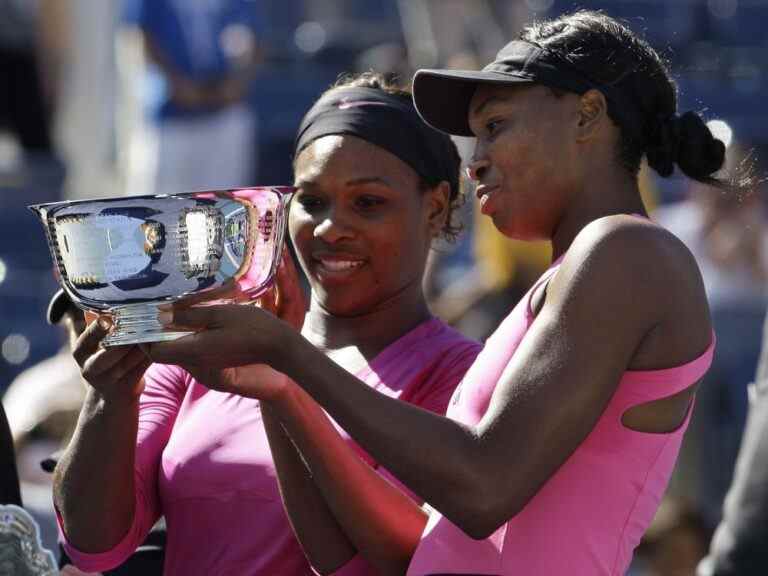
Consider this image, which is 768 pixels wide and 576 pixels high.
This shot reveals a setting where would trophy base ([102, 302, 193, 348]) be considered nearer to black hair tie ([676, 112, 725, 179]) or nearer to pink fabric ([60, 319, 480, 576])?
pink fabric ([60, 319, 480, 576])

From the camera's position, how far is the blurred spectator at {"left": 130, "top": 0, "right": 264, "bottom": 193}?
22.9 feet

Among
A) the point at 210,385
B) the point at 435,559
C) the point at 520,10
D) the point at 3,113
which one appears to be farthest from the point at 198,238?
the point at 3,113

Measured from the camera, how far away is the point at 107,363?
243 centimetres

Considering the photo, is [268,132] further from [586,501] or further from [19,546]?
[586,501]

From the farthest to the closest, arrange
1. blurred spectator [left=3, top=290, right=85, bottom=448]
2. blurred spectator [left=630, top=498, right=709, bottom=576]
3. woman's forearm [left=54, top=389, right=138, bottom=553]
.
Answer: blurred spectator [left=630, top=498, right=709, bottom=576]
blurred spectator [left=3, top=290, right=85, bottom=448]
woman's forearm [left=54, top=389, right=138, bottom=553]

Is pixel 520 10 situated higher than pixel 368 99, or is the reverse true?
pixel 368 99

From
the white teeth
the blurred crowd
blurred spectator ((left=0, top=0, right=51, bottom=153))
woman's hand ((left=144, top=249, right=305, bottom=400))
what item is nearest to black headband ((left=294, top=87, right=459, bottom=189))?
the white teeth

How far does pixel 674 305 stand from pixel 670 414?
7.5 inches

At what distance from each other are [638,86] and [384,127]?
63 cm

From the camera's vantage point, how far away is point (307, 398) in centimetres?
234

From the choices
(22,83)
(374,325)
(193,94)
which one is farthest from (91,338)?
(22,83)

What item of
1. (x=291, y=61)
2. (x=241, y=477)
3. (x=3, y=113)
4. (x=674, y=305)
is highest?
(x=674, y=305)

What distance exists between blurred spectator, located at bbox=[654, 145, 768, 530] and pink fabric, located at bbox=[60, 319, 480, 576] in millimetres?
3173

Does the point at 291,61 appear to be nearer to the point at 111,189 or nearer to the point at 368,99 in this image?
the point at 111,189
